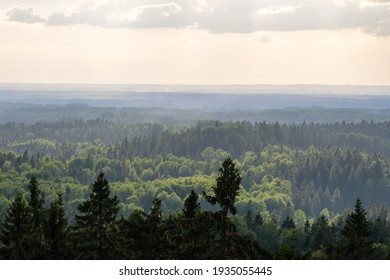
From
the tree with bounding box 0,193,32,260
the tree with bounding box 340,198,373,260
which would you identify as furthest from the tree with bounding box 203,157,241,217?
the tree with bounding box 340,198,373,260

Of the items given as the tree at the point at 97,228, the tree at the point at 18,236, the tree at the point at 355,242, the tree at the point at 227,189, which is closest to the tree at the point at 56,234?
the tree at the point at 18,236

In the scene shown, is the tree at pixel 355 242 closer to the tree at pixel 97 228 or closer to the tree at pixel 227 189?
the tree at pixel 97 228

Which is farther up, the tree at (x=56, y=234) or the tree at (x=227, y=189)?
the tree at (x=227, y=189)

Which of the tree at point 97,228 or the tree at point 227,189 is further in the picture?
the tree at point 97,228

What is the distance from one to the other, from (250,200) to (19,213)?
516 feet

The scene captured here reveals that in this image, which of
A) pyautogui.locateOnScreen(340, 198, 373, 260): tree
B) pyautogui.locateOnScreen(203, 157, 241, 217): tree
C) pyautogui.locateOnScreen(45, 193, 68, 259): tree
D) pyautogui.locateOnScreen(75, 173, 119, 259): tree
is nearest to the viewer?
pyautogui.locateOnScreen(203, 157, 241, 217): tree

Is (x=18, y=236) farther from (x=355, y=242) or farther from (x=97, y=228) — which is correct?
(x=355, y=242)

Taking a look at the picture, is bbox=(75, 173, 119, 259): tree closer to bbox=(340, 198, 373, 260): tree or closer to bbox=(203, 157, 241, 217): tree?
bbox=(203, 157, 241, 217): tree

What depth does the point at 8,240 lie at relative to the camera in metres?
34.5

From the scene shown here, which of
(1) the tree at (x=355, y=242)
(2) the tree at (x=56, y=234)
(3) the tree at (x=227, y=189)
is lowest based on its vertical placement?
(1) the tree at (x=355, y=242)

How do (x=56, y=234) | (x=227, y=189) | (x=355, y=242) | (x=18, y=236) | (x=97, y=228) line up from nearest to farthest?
(x=227, y=189) → (x=97, y=228) → (x=18, y=236) → (x=56, y=234) → (x=355, y=242)

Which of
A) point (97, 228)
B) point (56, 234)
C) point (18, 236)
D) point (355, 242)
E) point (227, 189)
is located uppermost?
point (227, 189)

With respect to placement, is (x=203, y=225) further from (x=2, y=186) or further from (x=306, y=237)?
(x=2, y=186)

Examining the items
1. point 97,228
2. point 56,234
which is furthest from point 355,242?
point 56,234
